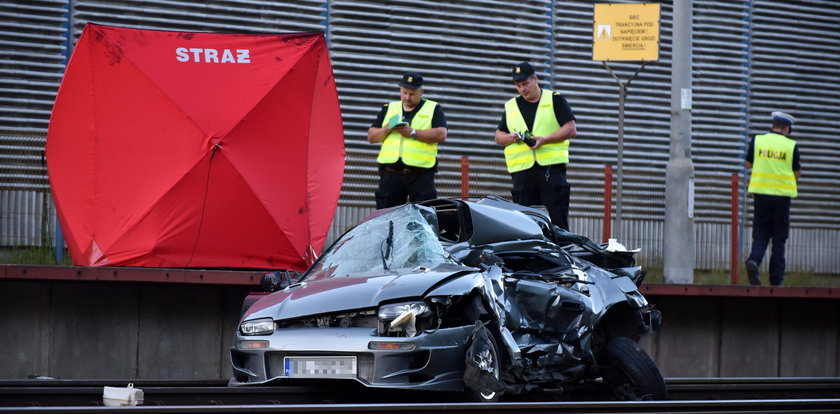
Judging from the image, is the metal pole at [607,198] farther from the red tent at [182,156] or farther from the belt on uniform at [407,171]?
the red tent at [182,156]

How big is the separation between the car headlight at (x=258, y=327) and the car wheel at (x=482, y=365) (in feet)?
4.23

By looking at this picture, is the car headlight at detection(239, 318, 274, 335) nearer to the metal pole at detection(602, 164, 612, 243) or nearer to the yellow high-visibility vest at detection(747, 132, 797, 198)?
the metal pole at detection(602, 164, 612, 243)

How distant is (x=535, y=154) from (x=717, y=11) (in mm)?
7580

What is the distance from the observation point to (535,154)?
44.0 feet

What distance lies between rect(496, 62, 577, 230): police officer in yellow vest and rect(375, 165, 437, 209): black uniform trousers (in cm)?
89

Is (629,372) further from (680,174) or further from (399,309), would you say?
(680,174)

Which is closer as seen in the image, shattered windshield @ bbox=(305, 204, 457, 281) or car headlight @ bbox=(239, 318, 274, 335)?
car headlight @ bbox=(239, 318, 274, 335)

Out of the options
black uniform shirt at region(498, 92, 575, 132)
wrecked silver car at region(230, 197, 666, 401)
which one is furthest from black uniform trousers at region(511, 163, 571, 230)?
wrecked silver car at region(230, 197, 666, 401)

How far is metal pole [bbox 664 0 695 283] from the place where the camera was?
15211 mm

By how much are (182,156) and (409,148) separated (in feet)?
8.13

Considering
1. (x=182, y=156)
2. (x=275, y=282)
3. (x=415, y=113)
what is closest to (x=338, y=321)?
(x=275, y=282)

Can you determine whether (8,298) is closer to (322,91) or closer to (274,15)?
(322,91)

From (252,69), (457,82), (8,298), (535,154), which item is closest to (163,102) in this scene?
(252,69)

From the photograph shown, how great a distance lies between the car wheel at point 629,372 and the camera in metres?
9.09
